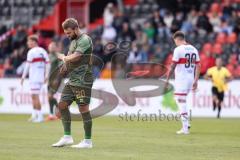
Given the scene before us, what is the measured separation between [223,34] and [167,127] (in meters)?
9.80

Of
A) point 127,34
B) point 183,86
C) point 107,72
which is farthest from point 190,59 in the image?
point 127,34

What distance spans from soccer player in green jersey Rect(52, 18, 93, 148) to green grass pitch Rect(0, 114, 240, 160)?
470mm

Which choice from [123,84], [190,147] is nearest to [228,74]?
[123,84]

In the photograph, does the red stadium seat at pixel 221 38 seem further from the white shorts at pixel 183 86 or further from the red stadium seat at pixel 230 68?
the white shorts at pixel 183 86

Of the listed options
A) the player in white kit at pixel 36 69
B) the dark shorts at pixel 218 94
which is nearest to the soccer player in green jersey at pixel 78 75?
the player in white kit at pixel 36 69

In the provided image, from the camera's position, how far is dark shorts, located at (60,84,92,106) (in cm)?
1495

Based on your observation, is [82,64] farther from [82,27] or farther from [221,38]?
[82,27]

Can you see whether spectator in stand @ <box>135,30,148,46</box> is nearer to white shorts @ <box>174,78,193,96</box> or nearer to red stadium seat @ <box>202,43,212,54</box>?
red stadium seat @ <box>202,43,212,54</box>

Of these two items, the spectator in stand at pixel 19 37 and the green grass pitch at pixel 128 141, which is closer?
the green grass pitch at pixel 128 141

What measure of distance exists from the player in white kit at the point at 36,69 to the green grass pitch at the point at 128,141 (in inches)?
36.1

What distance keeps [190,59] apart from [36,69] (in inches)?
256

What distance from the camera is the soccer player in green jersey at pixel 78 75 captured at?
14727 mm

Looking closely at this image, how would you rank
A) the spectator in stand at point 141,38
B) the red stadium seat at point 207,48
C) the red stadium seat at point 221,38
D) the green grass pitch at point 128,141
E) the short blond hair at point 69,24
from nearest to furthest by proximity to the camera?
the green grass pitch at point 128,141 → the short blond hair at point 69,24 → the red stadium seat at point 207,48 → the red stadium seat at point 221,38 → the spectator in stand at point 141,38

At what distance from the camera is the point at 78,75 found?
15.0m
